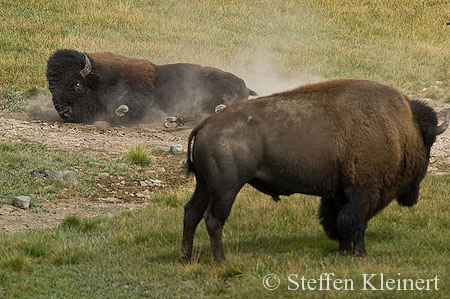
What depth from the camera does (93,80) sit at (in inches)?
557

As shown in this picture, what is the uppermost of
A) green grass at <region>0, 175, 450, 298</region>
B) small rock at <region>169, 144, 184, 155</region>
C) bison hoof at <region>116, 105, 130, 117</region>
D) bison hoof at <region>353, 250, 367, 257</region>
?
bison hoof at <region>353, 250, 367, 257</region>

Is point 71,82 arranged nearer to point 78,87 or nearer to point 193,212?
point 78,87

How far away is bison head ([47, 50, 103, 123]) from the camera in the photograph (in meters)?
14.0

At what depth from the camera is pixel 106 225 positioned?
852 cm

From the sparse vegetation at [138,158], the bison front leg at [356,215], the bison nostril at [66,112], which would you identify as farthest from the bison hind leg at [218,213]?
the bison nostril at [66,112]

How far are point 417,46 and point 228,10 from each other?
22.8 ft

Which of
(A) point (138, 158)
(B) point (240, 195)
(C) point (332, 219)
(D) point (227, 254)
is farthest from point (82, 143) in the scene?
(C) point (332, 219)

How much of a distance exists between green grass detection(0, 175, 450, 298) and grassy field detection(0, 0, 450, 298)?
17mm

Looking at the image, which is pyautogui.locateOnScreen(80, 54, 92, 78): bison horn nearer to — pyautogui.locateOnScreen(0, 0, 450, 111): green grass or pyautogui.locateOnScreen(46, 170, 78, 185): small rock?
pyautogui.locateOnScreen(0, 0, 450, 111): green grass

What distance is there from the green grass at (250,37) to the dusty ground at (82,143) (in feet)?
5.85

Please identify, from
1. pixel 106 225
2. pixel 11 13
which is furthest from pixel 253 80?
pixel 106 225

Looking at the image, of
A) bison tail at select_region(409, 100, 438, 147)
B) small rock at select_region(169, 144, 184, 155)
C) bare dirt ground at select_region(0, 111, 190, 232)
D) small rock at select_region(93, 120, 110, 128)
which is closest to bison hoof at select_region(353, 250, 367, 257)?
bison tail at select_region(409, 100, 438, 147)

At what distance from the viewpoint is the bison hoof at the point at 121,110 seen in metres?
14.2

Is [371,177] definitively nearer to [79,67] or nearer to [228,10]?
[79,67]
